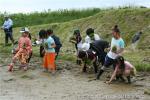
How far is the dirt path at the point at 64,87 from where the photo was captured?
1303 cm

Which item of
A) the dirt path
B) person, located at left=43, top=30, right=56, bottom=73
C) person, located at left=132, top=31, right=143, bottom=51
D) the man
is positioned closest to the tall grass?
person, located at left=132, top=31, right=143, bottom=51

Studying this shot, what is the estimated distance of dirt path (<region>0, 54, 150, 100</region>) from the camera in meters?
Answer: 13.0

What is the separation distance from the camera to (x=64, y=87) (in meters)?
14.5

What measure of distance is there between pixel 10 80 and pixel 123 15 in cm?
1097

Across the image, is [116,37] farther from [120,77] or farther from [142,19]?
[142,19]

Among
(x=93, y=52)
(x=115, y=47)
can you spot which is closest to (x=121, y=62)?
(x=115, y=47)

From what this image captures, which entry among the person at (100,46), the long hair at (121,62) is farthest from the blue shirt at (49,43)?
the long hair at (121,62)

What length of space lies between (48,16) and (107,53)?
22302 millimetres

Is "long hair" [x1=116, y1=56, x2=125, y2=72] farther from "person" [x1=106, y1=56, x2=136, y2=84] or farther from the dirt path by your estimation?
the dirt path

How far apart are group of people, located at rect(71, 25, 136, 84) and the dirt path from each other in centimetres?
35

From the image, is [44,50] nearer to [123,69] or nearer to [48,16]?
[123,69]

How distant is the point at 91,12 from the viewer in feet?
118

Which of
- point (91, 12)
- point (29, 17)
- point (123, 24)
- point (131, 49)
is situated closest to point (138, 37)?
point (131, 49)

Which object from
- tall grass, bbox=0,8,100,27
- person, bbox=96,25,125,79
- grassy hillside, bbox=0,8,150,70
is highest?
person, bbox=96,25,125,79
